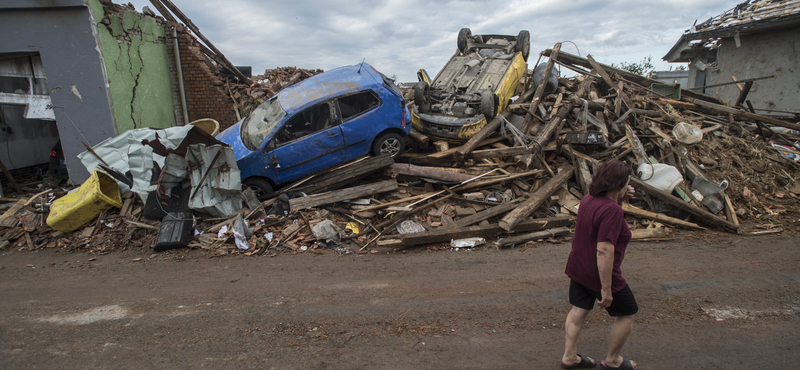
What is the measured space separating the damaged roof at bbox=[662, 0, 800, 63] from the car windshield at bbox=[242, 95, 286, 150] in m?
14.9

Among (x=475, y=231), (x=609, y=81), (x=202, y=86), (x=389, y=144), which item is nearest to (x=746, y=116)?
(x=609, y=81)

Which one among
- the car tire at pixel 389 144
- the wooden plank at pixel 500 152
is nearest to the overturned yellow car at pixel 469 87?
the wooden plank at pixel 500 152

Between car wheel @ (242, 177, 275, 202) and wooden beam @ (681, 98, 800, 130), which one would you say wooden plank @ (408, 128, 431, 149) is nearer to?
car wheel @ (242, 177, 275, 202)

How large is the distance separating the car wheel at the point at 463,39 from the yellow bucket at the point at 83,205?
9.57 metres

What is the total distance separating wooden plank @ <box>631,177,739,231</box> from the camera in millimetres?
6156

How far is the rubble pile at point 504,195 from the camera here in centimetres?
616

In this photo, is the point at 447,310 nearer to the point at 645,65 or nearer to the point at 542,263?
the point at 542,263

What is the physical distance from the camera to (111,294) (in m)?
4.72

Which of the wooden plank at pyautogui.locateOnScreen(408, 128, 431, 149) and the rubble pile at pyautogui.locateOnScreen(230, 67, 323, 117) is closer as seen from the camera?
the wooden plank at pyautogui.locateOnScreen(408, 128, 431, 149)

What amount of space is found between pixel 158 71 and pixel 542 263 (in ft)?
36.1

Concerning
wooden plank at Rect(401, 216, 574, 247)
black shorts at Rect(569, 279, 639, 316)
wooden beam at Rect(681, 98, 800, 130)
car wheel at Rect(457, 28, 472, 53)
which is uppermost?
car wheel at Rect(457, 28, 472, 53)

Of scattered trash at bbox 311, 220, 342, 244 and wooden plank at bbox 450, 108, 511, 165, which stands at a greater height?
wooden plank at bbox 450, 108, 511, 165

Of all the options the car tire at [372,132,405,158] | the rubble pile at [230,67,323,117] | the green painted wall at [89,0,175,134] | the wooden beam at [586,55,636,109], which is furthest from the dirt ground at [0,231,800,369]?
the rubble pile at [230,67,323,117]

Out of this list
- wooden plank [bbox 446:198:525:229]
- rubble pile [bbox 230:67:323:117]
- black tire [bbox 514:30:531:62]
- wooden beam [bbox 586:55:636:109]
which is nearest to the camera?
wooden plank [bbox 446:198:525:229]
